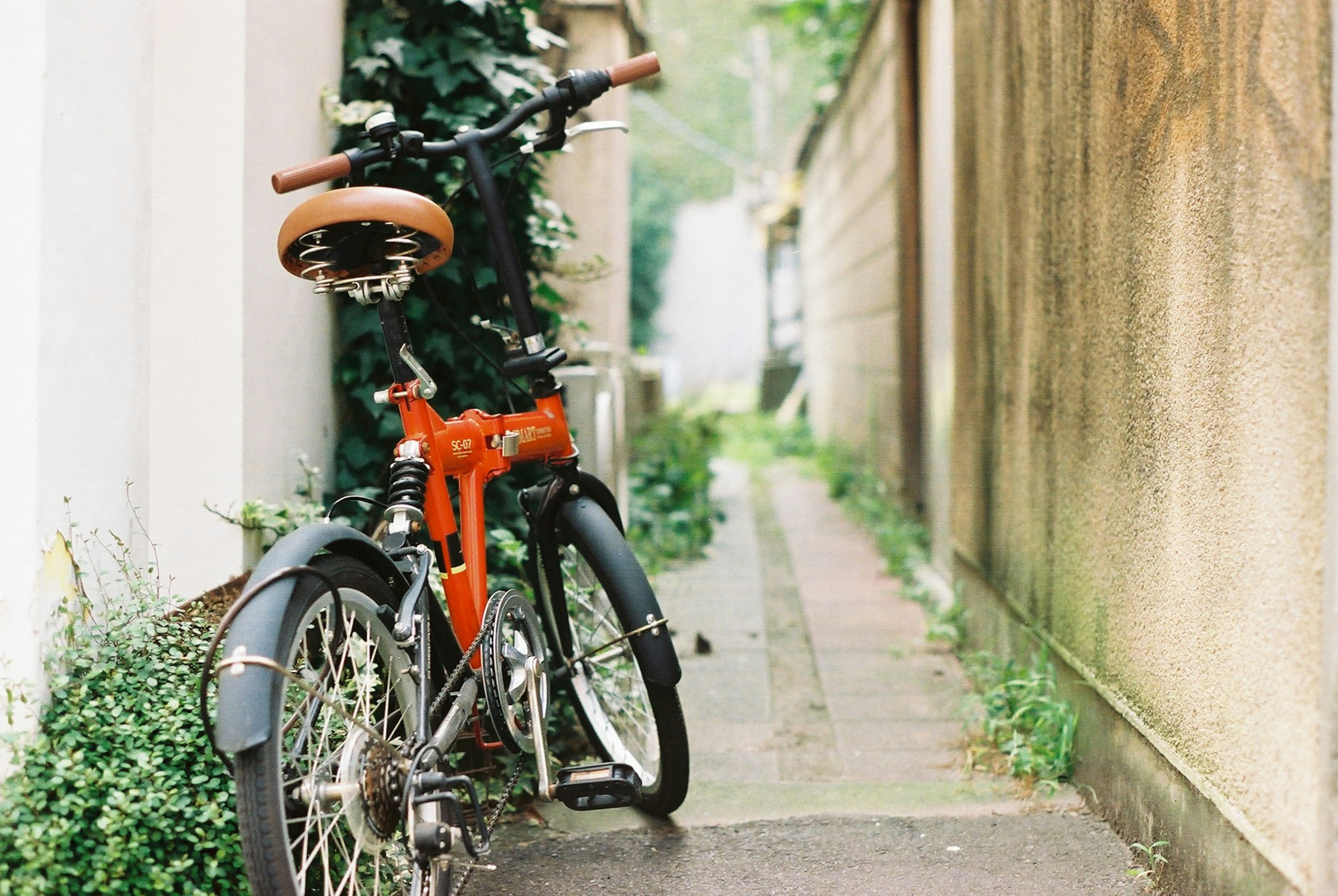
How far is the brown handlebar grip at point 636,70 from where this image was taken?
2467 millimetres

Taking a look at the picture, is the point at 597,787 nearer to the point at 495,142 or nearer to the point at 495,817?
the point at 495,817

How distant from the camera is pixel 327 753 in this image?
6.07 feet

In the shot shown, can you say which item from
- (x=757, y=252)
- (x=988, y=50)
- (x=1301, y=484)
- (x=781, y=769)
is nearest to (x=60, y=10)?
(x=1301, y=484)

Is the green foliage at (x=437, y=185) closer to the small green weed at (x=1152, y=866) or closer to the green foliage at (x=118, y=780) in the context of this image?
the green foliage at (x=118, y=780)

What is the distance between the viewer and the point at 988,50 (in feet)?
12.8

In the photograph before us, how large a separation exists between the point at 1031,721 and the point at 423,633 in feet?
5.63

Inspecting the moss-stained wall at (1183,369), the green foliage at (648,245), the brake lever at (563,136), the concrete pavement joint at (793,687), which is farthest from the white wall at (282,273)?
the green foliage at (648,245)

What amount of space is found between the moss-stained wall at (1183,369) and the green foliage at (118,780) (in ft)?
5.17

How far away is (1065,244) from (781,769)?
147 centimetres

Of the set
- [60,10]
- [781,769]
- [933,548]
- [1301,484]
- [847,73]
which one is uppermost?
[847,73]

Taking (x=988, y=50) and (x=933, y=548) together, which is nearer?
(x=988, y=50)

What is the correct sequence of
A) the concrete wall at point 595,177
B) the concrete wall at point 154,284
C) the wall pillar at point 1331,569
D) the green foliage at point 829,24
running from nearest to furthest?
the wall pillar at point 1331,569, the concrete wall at point 154,284, the concrete wall at point 595,177, the green foliage at point 829,24

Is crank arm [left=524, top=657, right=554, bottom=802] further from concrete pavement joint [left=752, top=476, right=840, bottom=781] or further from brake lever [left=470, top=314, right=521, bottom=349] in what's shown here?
concrete pavement joint [left=752, top=476, right=840, bottom=781]

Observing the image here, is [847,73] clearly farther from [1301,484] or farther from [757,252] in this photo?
[757,252]
